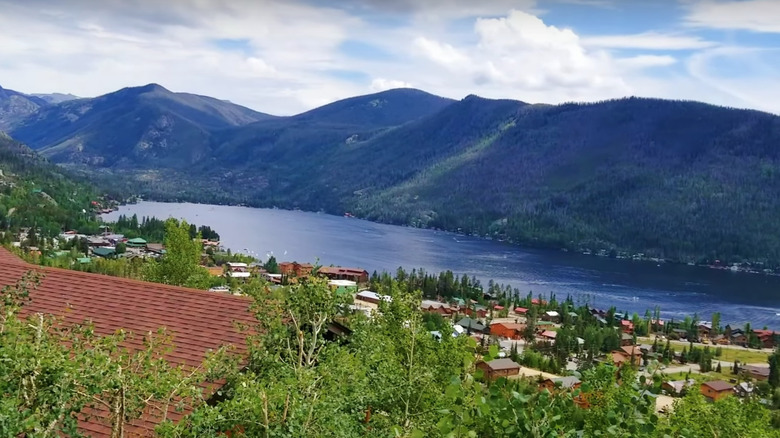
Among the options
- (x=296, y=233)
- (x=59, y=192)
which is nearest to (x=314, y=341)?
(x=296, y=233)

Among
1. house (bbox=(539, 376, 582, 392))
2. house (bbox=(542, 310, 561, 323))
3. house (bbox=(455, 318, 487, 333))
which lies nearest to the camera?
house (bbox=(539, 376, 582, 392))

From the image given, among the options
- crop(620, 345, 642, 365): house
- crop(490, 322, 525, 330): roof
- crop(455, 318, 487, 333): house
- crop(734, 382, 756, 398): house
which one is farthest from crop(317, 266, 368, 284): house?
crop(734, 382, 756, 398): house

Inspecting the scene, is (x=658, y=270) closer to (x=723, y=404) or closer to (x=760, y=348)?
(x=760, y=348)

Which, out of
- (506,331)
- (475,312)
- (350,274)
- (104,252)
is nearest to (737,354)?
(506,331)

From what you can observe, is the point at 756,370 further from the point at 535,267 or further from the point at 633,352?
the point at 535,267

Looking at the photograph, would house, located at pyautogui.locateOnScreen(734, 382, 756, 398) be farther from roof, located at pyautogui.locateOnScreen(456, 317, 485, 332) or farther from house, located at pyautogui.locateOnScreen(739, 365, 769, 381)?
roof, located at pyautogui.locateOnScreen(456, 317, 485, 332)

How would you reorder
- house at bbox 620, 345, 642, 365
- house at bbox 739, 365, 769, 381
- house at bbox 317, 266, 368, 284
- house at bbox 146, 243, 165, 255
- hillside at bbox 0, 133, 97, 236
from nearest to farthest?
house at bbox 620, 345, 642, 365 → house at bbox 739, 365, 769, 381 → house at bbox 317, 266, 368, 284 → house at bbox 146, 243, 165, 255 → hillside at bbox 0, 133, 97, 236
